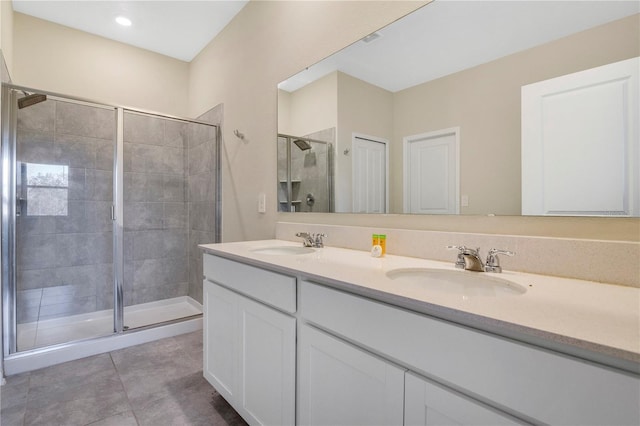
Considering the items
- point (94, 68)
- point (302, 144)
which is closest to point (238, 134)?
point (302, 144)

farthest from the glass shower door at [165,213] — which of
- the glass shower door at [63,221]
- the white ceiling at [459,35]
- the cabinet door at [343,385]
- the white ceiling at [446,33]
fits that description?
the cabinet door at [343,385]

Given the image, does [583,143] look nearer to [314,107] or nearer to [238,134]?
[314,107]

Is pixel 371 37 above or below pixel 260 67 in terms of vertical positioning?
below

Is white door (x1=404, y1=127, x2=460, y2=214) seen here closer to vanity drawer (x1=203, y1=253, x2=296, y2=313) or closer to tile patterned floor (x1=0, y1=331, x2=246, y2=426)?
vanity drawer (x1=203, y1=253, x2=296, y2=313)

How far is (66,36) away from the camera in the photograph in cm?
267

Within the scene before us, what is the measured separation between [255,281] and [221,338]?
462mm

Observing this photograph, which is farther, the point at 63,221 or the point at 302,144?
the point at 63,221

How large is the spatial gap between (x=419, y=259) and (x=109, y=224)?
9.45 feet

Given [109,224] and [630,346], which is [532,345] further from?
[109,224]

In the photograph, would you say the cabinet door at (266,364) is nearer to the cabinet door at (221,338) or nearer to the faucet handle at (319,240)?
the cabinet door at (221,338)

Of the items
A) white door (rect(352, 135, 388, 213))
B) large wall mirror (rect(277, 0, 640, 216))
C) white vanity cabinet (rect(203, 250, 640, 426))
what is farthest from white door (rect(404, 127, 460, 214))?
white vanity cabinet (rect(203, 250, 640, 426))

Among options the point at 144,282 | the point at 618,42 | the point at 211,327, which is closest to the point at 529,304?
the point at 618,42

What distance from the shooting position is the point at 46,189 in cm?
255

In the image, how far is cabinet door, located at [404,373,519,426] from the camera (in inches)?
23.4
